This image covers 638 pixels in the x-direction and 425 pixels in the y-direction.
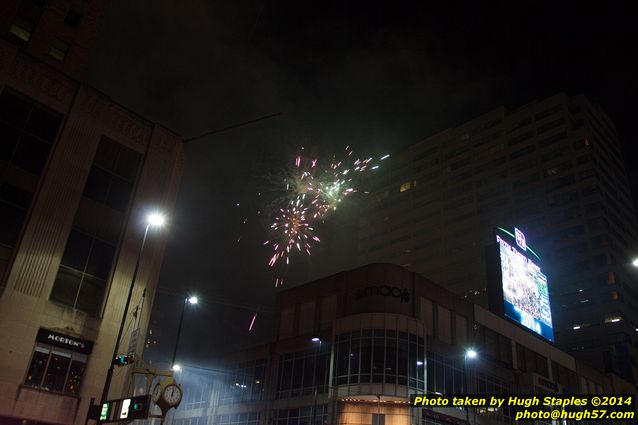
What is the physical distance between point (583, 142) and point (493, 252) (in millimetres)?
80577

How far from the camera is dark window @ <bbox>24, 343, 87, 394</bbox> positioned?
29016mm

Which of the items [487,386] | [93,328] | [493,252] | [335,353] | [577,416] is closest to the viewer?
[577,416]

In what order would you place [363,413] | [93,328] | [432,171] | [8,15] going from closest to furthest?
[93,328], [8,15], [363,413], [432,171]

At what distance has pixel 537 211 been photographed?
127 meters

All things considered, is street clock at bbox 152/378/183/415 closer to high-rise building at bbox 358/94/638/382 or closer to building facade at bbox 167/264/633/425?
building facade at bbox 167/264/633/425

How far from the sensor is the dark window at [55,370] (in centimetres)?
2902

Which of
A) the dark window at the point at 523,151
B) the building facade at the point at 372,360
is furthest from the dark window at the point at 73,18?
the dark window at the point at 523,151

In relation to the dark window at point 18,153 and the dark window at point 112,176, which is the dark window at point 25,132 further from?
the dark window at point 112,176

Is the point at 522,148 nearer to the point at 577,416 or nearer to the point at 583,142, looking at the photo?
the point at 583,142

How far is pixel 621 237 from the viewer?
121 metres

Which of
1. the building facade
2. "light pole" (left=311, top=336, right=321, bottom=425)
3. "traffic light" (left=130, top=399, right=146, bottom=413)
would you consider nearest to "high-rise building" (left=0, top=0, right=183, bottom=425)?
"traffic light" (left=130, top=399, right=146, bottom=413)

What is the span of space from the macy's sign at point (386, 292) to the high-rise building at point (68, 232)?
767 inches

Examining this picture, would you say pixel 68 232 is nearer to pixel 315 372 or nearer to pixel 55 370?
pixel 55 370

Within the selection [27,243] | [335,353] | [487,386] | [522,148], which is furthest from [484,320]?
[522,148]
